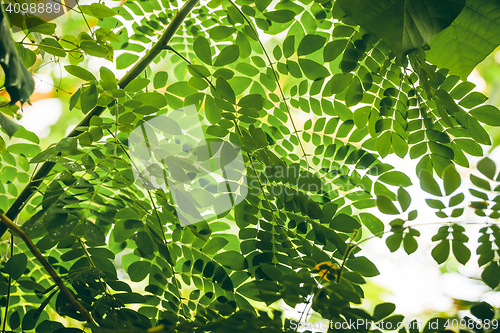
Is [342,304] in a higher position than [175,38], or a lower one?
lower

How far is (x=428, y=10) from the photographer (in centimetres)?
52

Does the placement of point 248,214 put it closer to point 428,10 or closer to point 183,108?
point 183,108

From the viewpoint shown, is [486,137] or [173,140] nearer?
[486,137]

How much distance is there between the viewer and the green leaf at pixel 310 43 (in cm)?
60

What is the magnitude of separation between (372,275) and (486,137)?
1.16 feet

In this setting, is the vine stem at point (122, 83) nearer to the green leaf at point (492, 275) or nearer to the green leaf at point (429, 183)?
the green leaf at point (429, 183)

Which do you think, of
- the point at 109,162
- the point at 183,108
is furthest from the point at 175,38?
the point at 109,162

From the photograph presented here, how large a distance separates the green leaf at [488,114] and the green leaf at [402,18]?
0.66 ft

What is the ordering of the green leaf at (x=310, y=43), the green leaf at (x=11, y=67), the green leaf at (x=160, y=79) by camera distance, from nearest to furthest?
the green leaf at (x=11, y=67) < the green leaf at (x=310, y=43) < the green leaf at (x=160, y=79)

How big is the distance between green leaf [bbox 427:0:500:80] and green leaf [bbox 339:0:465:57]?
130 millimetres

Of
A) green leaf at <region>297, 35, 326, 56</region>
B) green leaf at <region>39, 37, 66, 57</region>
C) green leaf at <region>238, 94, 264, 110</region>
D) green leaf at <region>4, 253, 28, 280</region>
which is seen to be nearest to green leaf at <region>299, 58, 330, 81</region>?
green leaf at <region>297, 35, 326, 56</region>

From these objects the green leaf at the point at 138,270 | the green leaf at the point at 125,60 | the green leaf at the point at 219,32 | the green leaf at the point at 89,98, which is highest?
the green leaf at the point at 219,32

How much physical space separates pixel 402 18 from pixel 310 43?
17 cm

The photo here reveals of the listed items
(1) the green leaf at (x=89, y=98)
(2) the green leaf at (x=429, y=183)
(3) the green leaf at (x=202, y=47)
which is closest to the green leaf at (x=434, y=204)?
(2) the green leaf at (x=429, y=183)
